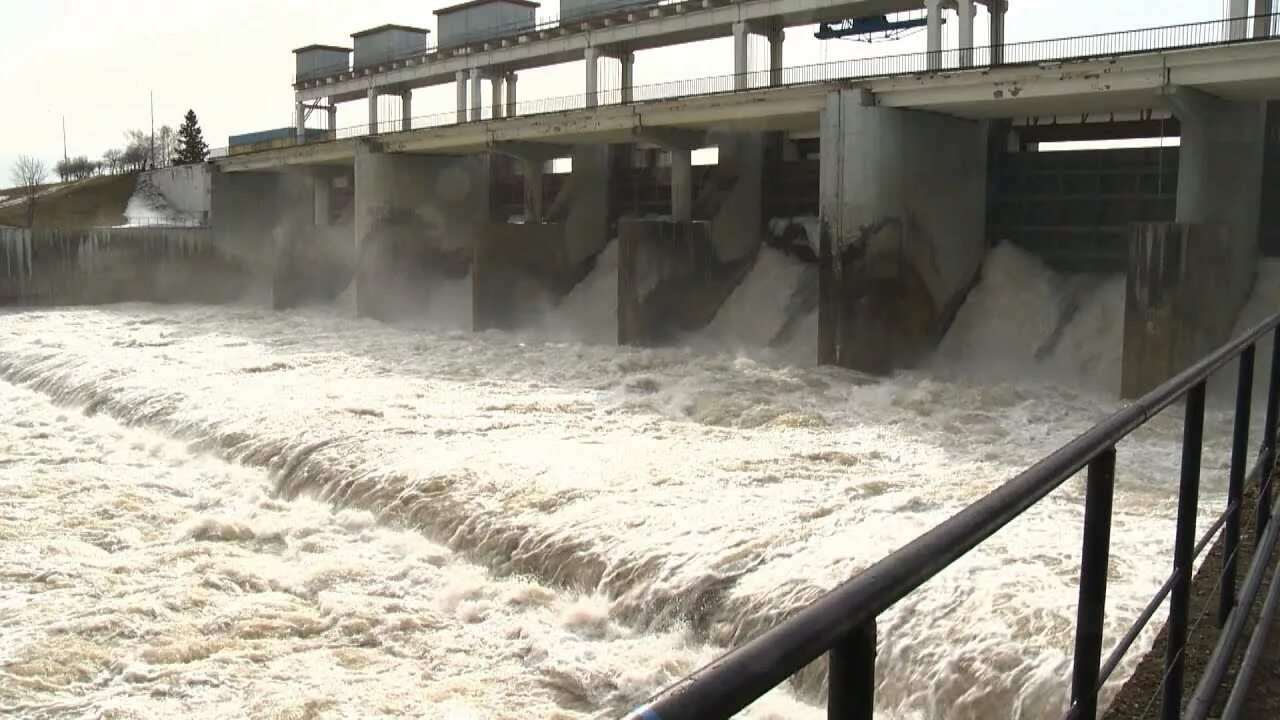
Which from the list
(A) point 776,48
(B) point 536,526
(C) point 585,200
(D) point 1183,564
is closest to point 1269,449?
(D) point 1183,564

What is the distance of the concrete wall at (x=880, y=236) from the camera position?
16.3 metres

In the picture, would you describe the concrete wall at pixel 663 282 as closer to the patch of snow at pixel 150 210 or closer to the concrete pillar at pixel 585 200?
the concrete pillar at pixel 585 200

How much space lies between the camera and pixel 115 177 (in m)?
53.7

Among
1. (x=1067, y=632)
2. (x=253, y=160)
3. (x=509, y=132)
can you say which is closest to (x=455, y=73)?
(x=253, y=160)

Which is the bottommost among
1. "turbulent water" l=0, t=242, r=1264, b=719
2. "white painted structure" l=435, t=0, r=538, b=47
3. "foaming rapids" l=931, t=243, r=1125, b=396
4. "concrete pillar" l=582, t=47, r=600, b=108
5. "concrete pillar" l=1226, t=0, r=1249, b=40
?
"turbulent water" l=0, t=242, r=1264, b=719

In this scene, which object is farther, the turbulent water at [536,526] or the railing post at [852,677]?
the turbulent water at [536,526]

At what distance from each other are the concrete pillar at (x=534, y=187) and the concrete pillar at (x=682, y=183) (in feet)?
15.1

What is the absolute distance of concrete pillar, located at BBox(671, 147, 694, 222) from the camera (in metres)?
21.0

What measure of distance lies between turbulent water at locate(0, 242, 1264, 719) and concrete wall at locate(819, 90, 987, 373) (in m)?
0.65

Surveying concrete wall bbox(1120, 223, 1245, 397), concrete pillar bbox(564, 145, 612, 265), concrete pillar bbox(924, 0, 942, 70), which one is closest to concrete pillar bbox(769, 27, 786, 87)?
concrete pillar bbox(924, 0, 942, 70)

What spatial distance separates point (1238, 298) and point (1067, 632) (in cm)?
1023

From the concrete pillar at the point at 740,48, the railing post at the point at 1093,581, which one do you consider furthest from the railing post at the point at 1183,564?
the concrete pillar at the point at 740,48

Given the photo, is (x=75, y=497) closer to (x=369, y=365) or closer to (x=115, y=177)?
(x=369, y=365)

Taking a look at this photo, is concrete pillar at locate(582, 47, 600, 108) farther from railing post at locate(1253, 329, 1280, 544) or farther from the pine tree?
the pine tree
